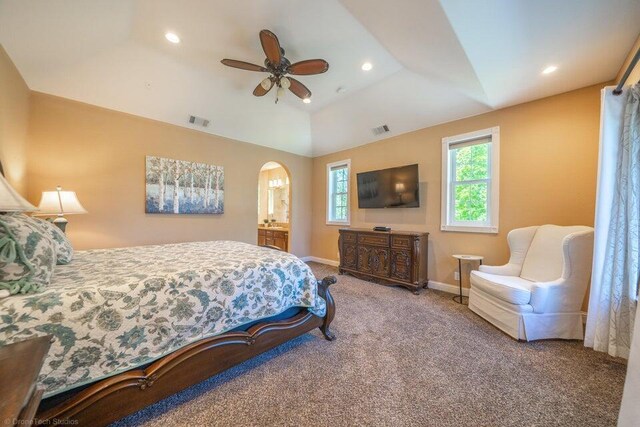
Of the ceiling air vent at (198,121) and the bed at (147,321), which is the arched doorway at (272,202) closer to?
the ceiling air vent at (198,121)

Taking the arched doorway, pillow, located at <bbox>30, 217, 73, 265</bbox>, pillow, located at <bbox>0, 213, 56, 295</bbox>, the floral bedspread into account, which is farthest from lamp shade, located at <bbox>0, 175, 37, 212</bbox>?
the arched doorway

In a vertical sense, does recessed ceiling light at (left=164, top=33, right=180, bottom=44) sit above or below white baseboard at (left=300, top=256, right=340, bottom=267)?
above

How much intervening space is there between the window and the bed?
3258 millimetres

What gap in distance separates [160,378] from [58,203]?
247 centimetres

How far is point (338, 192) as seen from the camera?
5.41 m

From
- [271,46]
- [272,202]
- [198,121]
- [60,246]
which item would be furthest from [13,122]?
[272,202]

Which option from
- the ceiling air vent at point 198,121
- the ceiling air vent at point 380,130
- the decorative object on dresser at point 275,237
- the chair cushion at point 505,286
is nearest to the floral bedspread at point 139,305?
the chair cushion at point 505,286

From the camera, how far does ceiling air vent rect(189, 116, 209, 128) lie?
3810mm

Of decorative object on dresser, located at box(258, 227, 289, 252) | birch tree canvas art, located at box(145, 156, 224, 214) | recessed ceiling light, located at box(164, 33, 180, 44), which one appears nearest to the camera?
recessed ceiling light, located at box(164, 33, 180, 44)

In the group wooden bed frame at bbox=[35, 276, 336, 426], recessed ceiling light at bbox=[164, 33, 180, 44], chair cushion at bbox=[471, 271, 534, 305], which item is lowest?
wooden bed frame at bbox=[35, 276, 336, 426]

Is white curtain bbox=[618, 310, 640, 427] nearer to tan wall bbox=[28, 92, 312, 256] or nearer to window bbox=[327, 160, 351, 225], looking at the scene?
window bbox=[327, 160, 351, 225]

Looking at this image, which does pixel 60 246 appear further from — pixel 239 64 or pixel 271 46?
pixel 271 46

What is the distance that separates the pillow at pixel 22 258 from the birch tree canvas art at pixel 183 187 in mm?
2401

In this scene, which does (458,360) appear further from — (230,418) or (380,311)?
(230,418)
